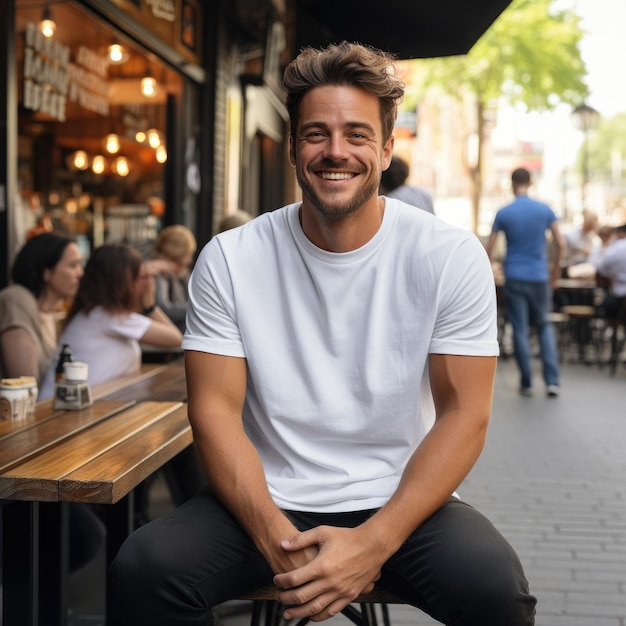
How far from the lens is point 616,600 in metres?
4.18

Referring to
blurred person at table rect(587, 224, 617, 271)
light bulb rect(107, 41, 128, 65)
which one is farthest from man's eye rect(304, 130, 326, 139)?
blurred person at table rect(587, 224, 617, 271)

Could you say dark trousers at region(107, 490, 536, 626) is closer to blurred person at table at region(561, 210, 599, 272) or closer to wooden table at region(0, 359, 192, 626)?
wooden table at region(0, 359, 192, 626)

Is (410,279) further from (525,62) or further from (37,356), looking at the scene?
(525,62)

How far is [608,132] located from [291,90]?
9496cm

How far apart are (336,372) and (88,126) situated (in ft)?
25.4

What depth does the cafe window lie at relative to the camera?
6.96m

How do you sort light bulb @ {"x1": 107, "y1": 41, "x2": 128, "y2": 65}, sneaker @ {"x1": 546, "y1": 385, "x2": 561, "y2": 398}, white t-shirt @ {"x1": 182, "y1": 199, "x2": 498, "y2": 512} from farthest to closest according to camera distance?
sneaker @ {"x1": 546, "y1": 385, "x2": 561, "y2": 398}, light bulb @ {"x1": 107, "y1": 41, "x2": 128, "y2": 65}, white t-shirt @ {"x1": 182, "y1": 199, "x2": 498, "y2": 512}

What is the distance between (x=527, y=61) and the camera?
21.4 meters

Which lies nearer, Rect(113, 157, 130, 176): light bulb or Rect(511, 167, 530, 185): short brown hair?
Rect(511, 167, 530, 185): short brown hair

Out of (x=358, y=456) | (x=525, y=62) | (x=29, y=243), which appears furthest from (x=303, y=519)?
(x=525, y=62)

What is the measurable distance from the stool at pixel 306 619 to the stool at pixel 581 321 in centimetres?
1021

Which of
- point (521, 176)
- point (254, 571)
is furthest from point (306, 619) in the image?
point (521, 176)

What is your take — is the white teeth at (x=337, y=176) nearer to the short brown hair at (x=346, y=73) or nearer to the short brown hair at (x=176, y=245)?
the short brown hair at (x=346, y=73)

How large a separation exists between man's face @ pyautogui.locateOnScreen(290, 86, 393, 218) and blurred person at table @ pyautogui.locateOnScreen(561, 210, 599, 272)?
14223mm
